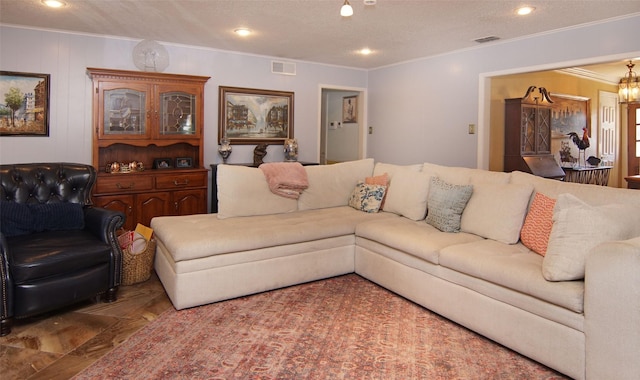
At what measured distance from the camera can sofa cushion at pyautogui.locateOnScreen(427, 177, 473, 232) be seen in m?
3.27

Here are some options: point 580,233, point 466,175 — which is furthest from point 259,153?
point 580,233

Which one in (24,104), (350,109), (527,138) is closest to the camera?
(24,104)

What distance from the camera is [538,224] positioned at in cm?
276

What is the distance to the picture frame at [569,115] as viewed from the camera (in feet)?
21.8

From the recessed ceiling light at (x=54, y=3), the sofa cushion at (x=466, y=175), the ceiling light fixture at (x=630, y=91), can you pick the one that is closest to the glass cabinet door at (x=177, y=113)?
the recessed ceiling light at (x=54, y=3)

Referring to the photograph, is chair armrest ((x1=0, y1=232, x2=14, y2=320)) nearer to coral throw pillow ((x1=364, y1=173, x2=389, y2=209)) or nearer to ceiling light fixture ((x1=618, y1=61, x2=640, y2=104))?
coral throw pillow ((x1=364, y1=173, x2=389, y2=209))

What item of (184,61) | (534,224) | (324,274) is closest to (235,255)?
(324,274)

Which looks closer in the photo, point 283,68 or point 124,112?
point 124,112

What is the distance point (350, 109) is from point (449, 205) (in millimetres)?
4163

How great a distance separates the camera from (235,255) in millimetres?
3068

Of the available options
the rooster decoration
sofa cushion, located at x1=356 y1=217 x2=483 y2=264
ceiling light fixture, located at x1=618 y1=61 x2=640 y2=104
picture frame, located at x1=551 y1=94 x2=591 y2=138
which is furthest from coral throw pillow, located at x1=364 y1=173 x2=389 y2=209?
ceiling light fixture, located at x1=618 y1=61 x2=640 y2=104

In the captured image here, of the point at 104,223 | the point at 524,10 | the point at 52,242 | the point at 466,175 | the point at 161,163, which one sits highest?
the point at 524,10

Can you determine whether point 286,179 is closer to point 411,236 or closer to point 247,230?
point 247,230

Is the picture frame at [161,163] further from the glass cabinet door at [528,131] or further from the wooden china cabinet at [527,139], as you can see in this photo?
the glass cabinet door at [528,131]
